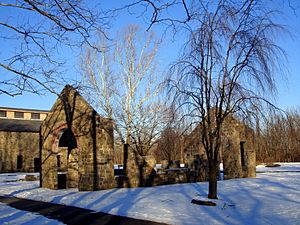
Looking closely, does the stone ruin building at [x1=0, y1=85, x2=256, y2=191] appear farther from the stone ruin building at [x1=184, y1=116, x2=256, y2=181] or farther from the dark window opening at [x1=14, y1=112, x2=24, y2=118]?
the dark window opening at [x1=14, y1=112, x2=24, y2=118]

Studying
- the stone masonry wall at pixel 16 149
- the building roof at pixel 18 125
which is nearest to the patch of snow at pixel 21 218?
the stone masonry wall at pixel 16 149

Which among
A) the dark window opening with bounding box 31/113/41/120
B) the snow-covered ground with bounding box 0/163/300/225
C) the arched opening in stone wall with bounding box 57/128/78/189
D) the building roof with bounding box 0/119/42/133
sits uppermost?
the dark window opening with bounding box 31/113/41/120

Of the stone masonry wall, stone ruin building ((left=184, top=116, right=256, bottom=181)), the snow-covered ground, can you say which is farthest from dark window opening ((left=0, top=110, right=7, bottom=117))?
the snow-covered ground

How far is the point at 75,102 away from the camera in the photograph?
56.0 feet

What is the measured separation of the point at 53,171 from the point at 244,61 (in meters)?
12.5

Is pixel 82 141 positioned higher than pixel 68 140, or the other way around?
pixel 68 140

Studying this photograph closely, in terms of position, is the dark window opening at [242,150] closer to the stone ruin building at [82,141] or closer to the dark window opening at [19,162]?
→ the stone ruin building at [82,141]

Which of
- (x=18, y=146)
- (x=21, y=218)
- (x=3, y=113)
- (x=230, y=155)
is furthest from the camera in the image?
(x=3, y=113)

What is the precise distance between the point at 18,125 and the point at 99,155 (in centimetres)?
3063

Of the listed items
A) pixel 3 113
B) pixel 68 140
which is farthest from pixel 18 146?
pixel 68 140

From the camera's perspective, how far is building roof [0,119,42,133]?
131 ft

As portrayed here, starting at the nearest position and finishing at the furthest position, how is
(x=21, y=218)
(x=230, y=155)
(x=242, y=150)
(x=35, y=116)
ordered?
(x=21, y=218) < (x=230, y=155) < (x=242, y=150) < (x=35, y=116)

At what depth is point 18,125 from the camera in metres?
42.4

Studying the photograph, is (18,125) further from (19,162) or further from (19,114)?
(19,162)
